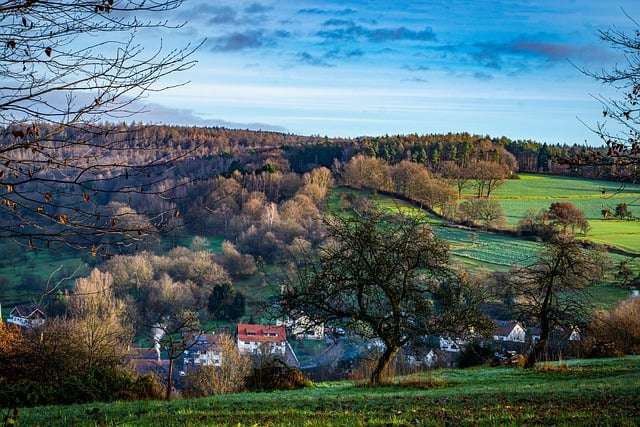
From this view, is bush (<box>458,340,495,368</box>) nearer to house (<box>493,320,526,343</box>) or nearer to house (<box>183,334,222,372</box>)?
house (<box>493,320,526,343</box>)

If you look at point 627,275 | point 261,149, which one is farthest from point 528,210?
point 261,149

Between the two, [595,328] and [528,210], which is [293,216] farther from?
[595,328]

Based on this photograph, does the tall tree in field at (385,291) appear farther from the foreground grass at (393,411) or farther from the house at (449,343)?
the foreground grass at (393,411)

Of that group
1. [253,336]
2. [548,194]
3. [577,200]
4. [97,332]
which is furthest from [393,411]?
[548,194]

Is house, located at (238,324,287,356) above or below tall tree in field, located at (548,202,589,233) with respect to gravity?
below

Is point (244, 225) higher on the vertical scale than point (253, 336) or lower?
higher

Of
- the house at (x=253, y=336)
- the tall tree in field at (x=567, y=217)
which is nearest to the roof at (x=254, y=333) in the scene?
the house at (x=253, y=336)

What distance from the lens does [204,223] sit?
241ft

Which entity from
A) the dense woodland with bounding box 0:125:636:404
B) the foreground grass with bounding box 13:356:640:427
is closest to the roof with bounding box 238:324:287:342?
the dense woodland with bounding box 0:125:636:404

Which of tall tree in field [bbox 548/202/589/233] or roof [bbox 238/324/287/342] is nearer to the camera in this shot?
roof [bbox 238/324/287/342]

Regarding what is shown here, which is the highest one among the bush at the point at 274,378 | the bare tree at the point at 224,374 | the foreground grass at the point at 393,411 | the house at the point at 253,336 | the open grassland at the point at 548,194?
the open grassland at the point at 548,194

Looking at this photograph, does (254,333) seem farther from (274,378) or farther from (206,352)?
(274,378)

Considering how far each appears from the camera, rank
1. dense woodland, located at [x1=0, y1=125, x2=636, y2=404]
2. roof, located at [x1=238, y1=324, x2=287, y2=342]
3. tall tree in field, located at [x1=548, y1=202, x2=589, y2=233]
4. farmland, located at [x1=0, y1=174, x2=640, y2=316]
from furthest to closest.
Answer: tall tree in field, located at [x1=548, y1=202, x2=589, y2=233]
farmland, located at [x1=0, y1=174, x2=640, y2=316]
roof, located at [x1=238, y1=324, x2=287, y2=342]
dense woodland, located at [x1=0, y1=125, x2=636, y2=404]

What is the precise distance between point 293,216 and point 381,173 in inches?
517
